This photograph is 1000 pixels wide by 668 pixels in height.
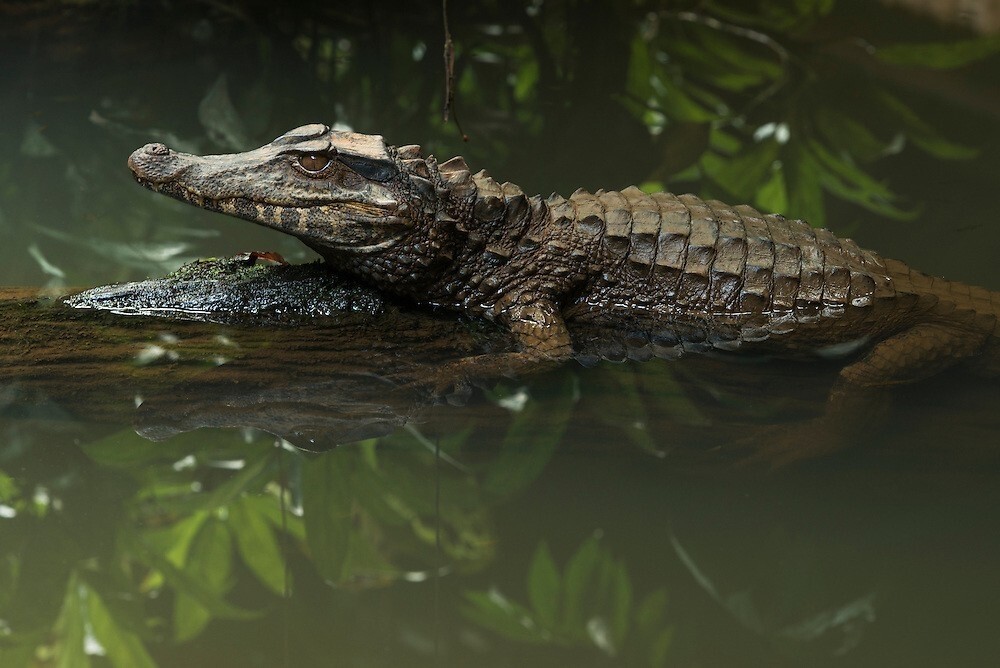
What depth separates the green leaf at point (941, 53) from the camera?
8562 millimetres

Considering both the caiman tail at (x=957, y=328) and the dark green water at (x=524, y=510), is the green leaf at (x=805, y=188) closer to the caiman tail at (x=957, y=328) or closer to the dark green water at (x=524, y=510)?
the dark green water at (x=524, y=510)

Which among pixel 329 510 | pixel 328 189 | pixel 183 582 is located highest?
pixel 328 189

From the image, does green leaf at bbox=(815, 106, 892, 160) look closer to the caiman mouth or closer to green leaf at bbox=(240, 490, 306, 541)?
the caiman mouth

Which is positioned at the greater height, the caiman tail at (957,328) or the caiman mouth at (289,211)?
the caiman tail at (957,328)

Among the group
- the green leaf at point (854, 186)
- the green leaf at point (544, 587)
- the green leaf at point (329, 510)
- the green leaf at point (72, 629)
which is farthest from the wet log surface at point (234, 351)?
the green leaf at point (854, 186)

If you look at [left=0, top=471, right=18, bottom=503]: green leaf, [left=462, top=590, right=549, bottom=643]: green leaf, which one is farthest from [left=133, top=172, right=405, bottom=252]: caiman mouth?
[left=462, top=590, right=549, bottom=643]: green leaf

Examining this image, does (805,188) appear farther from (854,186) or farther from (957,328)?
(957,328)

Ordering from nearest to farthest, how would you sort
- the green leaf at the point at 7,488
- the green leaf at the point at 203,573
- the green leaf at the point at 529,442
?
1. the green leaf at the point at 203,573
2. the green leaf at the point at 7,488
3. the green leaf at the point at 529,442

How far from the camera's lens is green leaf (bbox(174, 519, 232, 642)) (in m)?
3.21

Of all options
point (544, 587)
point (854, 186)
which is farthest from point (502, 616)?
point (854, 186)

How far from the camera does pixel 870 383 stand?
4430 millimetres

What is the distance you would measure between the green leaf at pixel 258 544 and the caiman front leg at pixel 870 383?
2097mm

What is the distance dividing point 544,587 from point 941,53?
24.9 feet

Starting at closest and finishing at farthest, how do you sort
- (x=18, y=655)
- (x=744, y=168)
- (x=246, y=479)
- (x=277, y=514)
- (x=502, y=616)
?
(x=18, y=655), (x=502, y=616), (x=277, y=514), (x=246, y=479), (x=744, y=168)
